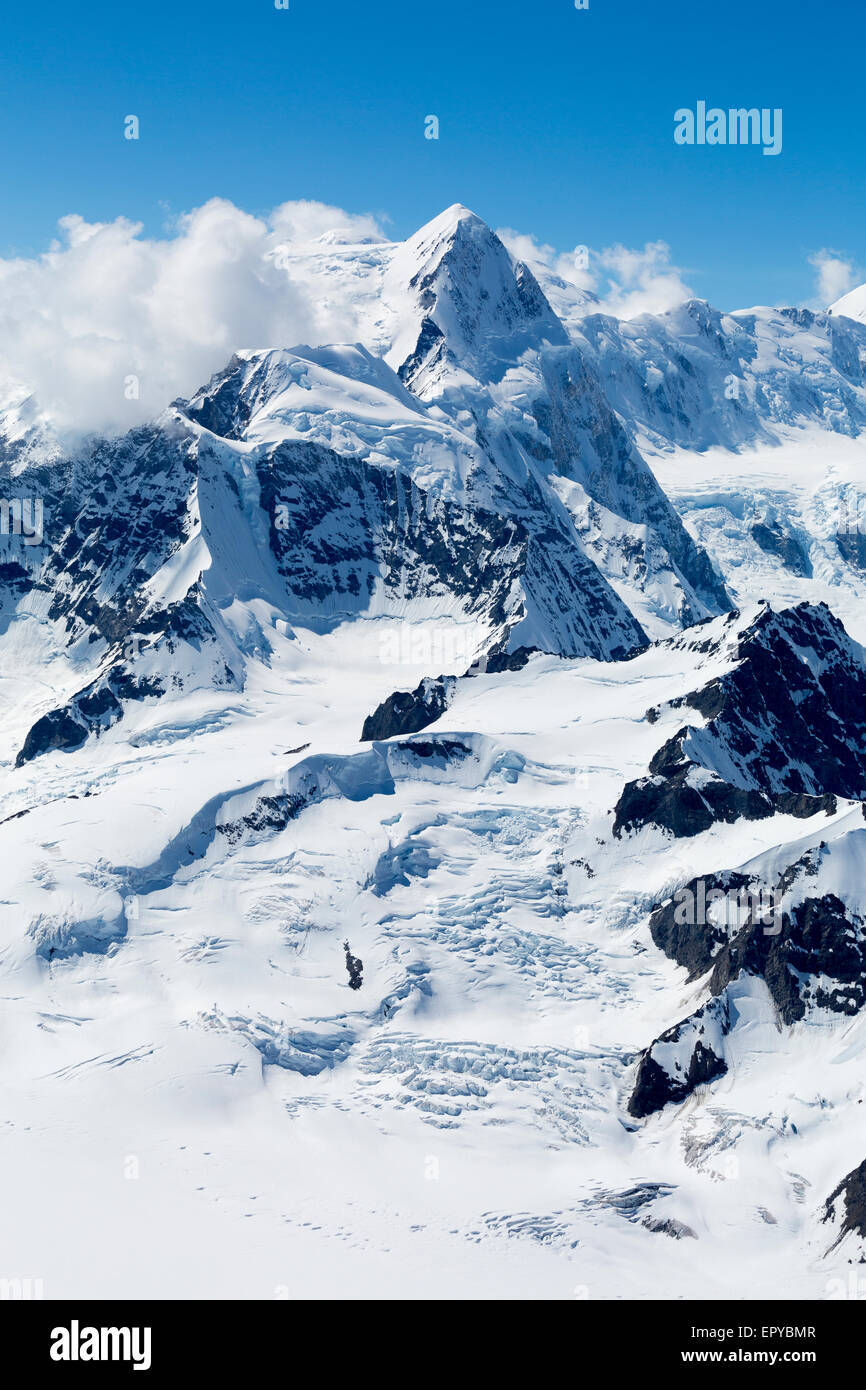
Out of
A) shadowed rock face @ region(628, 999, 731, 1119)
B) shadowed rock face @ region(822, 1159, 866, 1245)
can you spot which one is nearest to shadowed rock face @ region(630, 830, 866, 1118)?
shadowed rock face @ region(628, 999, 731, 1119)

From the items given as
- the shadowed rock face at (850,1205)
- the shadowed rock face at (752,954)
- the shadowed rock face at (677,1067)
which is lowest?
the shadowed rock face at (850,1205)

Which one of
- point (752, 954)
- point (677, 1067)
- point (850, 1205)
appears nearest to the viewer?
point (850, 1205)

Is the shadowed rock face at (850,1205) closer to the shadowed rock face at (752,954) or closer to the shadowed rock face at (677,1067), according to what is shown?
the shadowed rock face at (677,1067)

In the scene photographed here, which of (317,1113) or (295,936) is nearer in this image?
(317,1113)

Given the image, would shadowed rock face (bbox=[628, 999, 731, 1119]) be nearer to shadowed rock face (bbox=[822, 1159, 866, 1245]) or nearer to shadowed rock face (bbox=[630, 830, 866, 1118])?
shadowed rock face (bbox=[630, 830, 866, 1118])

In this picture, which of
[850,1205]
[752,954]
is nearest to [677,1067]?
[752,954]

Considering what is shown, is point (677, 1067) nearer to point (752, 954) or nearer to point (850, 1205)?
point (752, 954)

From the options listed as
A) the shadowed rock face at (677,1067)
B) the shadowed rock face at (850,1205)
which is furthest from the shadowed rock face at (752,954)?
the shadowed rock face at (850,1205)

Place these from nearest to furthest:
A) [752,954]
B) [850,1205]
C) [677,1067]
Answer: [850,1205] < [677,1067] < [752,954]
